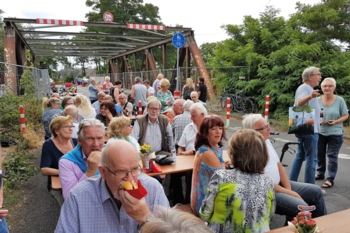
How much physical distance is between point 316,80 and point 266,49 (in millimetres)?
9432

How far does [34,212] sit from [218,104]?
33.6ft

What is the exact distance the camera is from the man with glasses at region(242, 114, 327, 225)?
263 cm

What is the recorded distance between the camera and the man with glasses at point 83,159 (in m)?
2.36

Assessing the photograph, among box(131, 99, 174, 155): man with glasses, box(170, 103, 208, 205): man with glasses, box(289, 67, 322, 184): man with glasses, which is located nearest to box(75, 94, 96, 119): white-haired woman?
box(131, 99, 174, 155): man with glasses

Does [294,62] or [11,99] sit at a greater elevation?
[294,62]

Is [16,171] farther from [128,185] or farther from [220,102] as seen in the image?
[220,102]

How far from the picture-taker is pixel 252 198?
1.93 m

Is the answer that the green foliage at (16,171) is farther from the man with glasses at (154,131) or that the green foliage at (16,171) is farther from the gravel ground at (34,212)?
the man with glasses at (154,131)

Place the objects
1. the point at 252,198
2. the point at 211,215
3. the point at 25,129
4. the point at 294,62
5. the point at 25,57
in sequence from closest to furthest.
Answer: the point at 252,198 < the point at 211,215 < the point at 25,129 < the point at 294,62 < the point at 25,57

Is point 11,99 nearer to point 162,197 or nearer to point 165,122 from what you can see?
point 165,122

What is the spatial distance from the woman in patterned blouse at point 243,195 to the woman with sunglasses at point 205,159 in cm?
46

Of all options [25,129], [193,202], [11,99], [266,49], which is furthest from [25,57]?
[193,202]

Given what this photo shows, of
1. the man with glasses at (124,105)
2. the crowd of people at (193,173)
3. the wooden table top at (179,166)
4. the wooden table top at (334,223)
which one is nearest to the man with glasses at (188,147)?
the crowd of people at (193,173)

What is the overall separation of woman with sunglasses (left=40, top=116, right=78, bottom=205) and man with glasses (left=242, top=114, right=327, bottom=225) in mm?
2066
